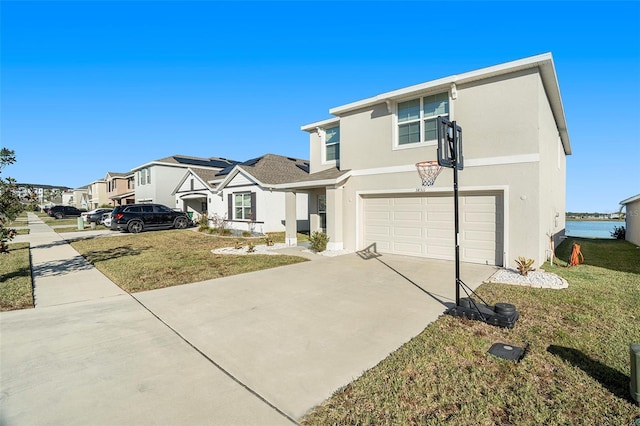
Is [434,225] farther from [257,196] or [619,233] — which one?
[619,233]

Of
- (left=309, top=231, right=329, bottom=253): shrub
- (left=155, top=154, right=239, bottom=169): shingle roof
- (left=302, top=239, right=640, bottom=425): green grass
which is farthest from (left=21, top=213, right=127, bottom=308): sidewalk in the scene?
(left=155, top=154, right=239, bottom=169): shingle roof

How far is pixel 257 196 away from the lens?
732 inches

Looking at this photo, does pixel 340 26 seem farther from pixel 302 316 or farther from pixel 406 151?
pixel 302 316

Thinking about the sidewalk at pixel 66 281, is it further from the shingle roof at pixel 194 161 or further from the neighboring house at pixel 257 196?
the shingle roof at pixel 194 161

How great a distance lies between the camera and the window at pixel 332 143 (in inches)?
539

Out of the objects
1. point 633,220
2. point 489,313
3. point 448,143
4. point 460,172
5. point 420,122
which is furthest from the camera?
point 633,220

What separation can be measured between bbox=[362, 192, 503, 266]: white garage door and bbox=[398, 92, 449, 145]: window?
196 cm

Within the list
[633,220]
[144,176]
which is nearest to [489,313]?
[633,220]

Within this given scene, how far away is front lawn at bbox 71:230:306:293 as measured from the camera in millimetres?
7828

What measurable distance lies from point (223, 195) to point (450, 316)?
18899 millimetres

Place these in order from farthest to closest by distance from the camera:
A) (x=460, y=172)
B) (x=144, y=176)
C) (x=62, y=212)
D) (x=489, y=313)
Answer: (x=62, y=212), (x=144, y=176), (x=460, y=172), (x=489, y=313)

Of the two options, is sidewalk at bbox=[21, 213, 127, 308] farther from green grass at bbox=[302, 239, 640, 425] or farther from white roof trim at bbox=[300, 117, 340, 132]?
white roof trim at bbox=[300, 117, 340, 132]

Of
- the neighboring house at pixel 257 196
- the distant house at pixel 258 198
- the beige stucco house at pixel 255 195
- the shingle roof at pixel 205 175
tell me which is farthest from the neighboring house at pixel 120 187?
the distant house at pixel 258 198

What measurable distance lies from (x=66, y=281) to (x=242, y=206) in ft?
40.8
